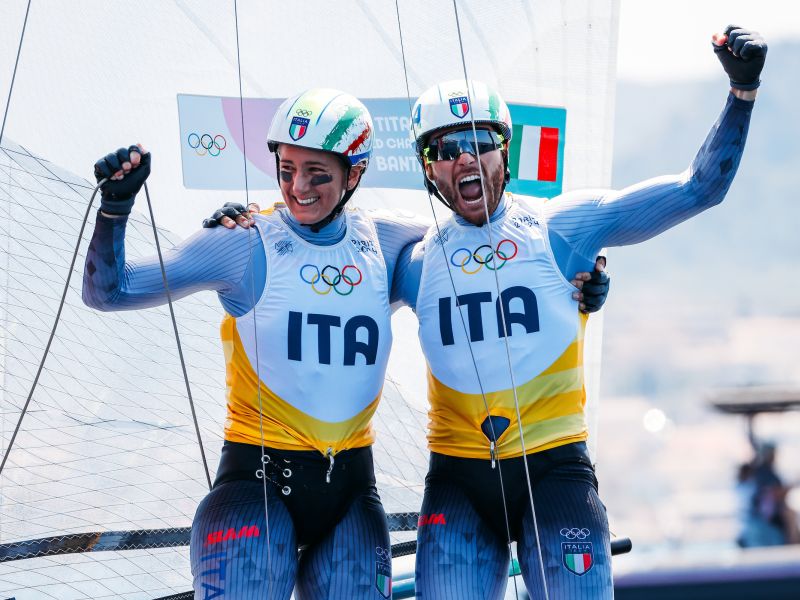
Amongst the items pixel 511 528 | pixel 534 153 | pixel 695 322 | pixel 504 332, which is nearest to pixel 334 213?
A: pixel 504 332

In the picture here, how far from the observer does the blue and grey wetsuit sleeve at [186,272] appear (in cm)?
247

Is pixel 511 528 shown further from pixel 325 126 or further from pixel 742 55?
pixel 742 55

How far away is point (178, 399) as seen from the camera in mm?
3219

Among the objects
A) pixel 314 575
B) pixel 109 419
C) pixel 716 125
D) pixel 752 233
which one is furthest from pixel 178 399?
pixel 752 233

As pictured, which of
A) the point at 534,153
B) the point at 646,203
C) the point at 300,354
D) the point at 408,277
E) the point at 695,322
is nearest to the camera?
the point at 300,354

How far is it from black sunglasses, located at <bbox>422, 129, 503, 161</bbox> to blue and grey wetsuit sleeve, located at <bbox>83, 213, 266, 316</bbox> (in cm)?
47

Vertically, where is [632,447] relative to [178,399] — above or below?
above

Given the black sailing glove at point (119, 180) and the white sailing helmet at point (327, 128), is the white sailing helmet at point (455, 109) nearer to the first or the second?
the white sailing helmet at point (327, 128)

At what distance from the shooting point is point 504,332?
2625 mm

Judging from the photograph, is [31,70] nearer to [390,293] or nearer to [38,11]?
[38,11]

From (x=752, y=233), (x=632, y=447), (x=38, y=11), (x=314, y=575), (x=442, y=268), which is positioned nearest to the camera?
(x=314, y=575)

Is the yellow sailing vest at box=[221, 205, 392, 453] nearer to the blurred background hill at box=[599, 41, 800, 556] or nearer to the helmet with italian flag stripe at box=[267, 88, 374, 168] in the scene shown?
the helmet with italian flag stripe at box=[267, 88, 374, 168]

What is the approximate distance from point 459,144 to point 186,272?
2.32 ft

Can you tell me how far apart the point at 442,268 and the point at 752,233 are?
3413cm
